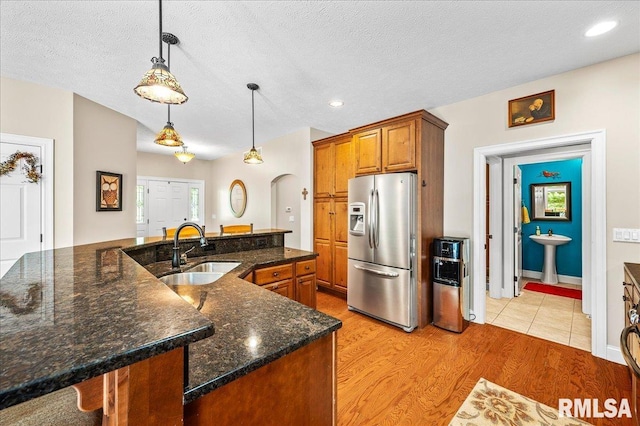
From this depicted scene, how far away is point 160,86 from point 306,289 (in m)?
2.01

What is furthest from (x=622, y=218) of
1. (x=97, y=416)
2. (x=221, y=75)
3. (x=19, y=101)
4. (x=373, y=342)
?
(x=19, y=101)

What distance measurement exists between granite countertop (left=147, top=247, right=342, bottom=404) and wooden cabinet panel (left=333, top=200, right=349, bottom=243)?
248cm

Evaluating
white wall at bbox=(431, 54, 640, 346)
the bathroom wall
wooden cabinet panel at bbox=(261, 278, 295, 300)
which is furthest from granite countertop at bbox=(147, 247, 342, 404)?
the bathroom wall

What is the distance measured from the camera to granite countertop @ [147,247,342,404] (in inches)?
29.4

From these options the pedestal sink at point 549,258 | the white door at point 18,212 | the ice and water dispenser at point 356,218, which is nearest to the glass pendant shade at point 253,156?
the ice and water dispenser at point 356,218

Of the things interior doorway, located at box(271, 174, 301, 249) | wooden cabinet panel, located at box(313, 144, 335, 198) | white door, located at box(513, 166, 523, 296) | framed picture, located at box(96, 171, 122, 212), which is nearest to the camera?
framed picture, located at box(96, 171, 122, 212)

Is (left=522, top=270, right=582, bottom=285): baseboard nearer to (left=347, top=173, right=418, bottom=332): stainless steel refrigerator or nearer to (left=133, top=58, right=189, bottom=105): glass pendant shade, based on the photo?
(left=347, top=173, right=418, bottom=332): stainless steel refrigerator

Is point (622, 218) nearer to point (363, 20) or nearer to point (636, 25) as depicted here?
point (636, 25)

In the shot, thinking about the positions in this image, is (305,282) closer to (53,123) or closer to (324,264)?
(324,264)

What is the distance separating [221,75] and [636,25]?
3.27 metres

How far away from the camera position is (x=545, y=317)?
129 inches

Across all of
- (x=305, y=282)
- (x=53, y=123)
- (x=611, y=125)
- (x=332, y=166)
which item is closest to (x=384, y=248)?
(x=305, y=282)

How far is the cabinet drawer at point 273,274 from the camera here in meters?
2.27

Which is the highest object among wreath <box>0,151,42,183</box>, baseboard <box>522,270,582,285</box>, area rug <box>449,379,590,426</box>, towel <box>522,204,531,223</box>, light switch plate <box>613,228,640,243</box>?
wreath <box>0,151,42,183</box>
